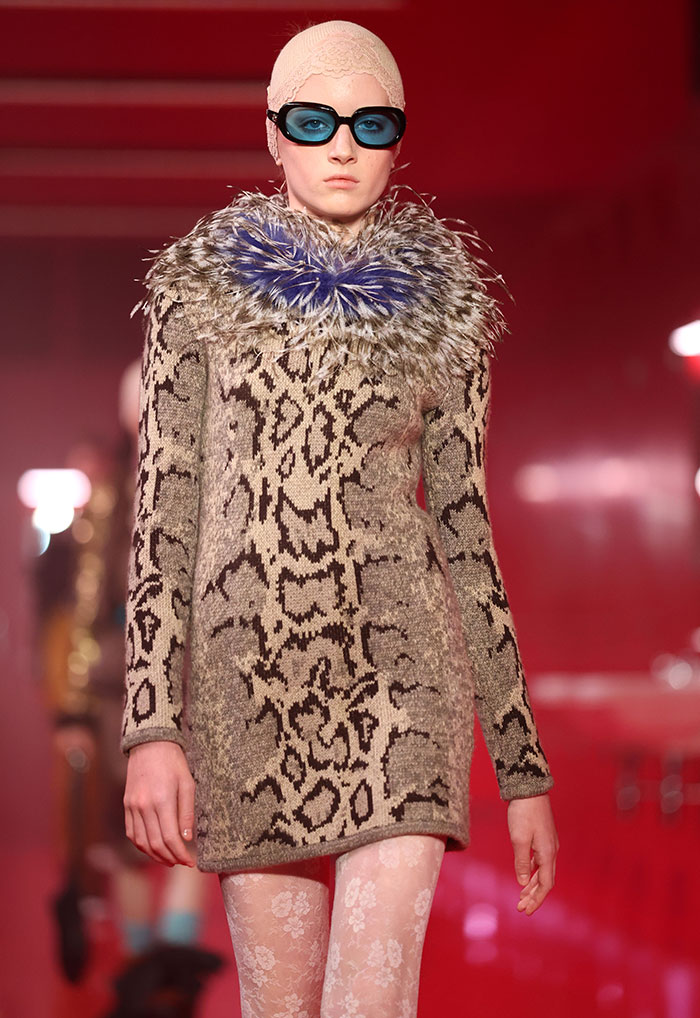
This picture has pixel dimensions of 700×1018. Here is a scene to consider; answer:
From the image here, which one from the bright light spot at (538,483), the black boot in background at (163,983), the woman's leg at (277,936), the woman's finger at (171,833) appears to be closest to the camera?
the woman's finger at (171,833)

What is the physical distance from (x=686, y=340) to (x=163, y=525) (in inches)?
227

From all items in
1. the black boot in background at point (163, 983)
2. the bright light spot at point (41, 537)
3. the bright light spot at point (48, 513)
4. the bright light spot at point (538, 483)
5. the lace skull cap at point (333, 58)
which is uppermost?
the bright light spot at point (538, 483)

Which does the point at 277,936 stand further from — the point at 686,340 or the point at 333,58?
the point at 686,340

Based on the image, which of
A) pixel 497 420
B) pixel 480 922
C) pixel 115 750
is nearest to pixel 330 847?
pixel 115 750

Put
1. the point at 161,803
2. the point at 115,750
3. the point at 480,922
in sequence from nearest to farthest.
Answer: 1. the point at 161,803
2. the point at 115,750
3. the point at 480,922

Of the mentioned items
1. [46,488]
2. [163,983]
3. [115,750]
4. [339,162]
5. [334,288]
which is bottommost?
[163,983]

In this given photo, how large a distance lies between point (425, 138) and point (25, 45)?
6.10 ft

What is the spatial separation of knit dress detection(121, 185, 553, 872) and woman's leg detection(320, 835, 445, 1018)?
3 cm

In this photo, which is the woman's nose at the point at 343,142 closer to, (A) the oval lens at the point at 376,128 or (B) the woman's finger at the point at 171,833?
(A) the oval lens at the point at 376,128

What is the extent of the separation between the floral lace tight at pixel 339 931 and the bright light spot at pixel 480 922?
91.7 inches

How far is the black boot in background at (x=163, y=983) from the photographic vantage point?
3.29m

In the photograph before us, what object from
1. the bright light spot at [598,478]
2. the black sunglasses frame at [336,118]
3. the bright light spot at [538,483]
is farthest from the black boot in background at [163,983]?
the bright light spot at [538,483]

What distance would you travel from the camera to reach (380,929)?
1.43 meters

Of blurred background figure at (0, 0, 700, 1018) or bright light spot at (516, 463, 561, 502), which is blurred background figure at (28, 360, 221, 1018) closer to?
blurred background figure at (0, 0, 700, 1018)
